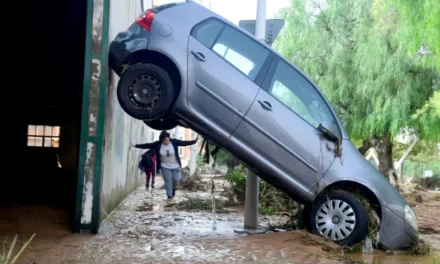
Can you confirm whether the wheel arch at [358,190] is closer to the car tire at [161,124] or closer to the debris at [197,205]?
the car tire at [161,124]

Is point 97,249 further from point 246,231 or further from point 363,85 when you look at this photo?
point 363,85

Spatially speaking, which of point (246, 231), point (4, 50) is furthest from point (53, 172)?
point (246, 231)

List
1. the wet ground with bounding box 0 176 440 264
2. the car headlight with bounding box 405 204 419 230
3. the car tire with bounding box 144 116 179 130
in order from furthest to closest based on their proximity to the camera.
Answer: the car tire with bounding box 144 116 179 130
the car headlight with bounding box 405 204 419 230
the wet ground with bounding box 0 176 440 264

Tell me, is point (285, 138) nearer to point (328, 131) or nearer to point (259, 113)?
point (259, 113)

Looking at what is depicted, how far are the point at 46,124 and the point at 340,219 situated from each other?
12.4 meters

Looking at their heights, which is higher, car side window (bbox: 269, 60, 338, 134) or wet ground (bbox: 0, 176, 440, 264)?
car side window (bbox: 269, 60, 338, 134)

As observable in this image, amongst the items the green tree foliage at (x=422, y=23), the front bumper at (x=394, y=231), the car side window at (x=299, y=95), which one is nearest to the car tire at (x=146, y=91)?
the car side window at (x=299, y=95)

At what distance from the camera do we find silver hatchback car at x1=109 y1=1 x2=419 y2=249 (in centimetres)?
669

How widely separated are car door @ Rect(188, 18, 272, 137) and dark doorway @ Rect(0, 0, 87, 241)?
2.64 m

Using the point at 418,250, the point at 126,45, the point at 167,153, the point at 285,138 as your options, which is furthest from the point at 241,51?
the point at 167,153

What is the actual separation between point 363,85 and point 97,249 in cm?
1400

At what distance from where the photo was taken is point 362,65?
17.8 meters

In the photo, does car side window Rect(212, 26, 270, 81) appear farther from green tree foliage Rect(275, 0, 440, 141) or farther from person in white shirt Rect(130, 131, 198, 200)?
green tree foliage Rect(275, 0, 440, 141)

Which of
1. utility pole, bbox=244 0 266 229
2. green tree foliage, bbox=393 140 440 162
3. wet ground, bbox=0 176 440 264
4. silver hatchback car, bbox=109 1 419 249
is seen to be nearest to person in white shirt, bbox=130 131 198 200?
wet ground, bbox=0 176 440 264
